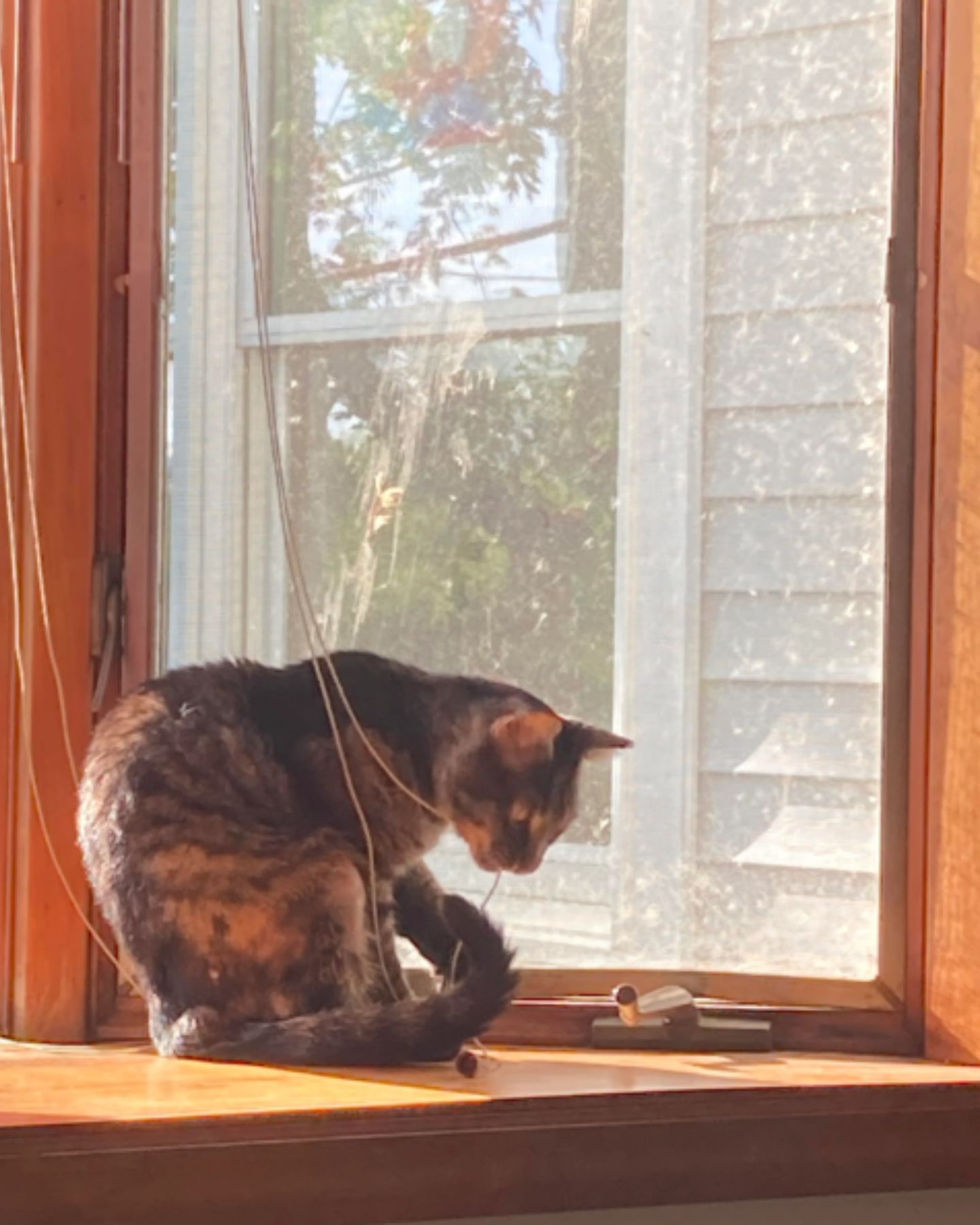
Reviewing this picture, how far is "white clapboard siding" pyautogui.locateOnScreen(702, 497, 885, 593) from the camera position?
1619mm

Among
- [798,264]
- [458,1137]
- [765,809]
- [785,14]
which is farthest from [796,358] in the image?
[458,1137]

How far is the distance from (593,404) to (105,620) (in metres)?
0.56

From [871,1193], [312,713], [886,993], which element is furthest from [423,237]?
[871,1193]

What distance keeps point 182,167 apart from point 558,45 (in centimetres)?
42

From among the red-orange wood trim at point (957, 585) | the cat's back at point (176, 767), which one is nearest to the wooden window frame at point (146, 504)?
the red-orange wood trim at point (957, 585)

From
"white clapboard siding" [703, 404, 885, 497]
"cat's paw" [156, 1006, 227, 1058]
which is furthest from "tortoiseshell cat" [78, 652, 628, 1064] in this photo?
"white clapboard siding" [703, 404, 885, 497]

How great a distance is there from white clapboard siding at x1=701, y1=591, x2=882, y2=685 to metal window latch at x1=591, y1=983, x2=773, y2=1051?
1.07ft

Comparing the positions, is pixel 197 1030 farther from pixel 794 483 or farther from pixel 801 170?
pixel 801 170

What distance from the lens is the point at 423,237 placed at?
168 cm

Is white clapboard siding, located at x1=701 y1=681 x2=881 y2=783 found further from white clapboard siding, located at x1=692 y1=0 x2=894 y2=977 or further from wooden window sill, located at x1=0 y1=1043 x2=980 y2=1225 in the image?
wooden window sill, located at x1=0 y1=1043 x2=980 y2=1225

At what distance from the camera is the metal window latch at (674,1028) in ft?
5.24

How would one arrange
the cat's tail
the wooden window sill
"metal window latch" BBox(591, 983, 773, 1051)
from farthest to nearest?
"metal window latch" BBox(591, 983, 773, 1051)
the cat's tail
the wooden window sill

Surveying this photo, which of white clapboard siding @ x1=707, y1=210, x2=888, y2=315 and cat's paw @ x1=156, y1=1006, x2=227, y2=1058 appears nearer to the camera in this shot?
cat's paw @ x1=156, y1=1006, x2=227, y2=1058

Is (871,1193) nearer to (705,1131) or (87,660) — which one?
(705,1131)
